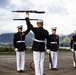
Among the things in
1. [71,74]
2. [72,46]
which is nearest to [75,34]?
[72,46]

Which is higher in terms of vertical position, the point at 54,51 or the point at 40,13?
the point at 40,13

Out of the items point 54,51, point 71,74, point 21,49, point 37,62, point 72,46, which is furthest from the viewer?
point 72,46

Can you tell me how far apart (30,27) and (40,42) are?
614mm

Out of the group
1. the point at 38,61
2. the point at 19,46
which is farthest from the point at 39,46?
the point at 19,46

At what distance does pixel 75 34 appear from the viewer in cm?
1900

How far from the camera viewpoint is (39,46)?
1316 centimetres

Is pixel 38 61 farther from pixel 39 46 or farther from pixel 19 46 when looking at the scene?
pixel 19 46

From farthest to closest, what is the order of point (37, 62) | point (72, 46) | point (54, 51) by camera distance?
point (72, 46) < point (54, 51) < point (37, 62)

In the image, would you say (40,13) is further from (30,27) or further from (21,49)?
(21,49)

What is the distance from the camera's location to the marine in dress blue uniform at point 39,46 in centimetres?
1289

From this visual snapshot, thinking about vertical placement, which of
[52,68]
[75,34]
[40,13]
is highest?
[40,13]

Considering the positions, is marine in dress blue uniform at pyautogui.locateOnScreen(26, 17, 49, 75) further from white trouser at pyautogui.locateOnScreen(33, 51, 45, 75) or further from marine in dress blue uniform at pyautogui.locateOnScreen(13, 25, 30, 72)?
marine in dress blue uniform at pyautogui.locateOnScreen(13, 25, 30, 72)

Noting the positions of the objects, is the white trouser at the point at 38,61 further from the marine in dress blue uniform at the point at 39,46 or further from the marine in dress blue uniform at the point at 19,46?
the marine in dress blue uniform at the point at 19,46

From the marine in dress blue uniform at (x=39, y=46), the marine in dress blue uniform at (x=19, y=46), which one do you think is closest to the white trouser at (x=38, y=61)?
the marine in dress blue uniform at (x=39, y=46)
